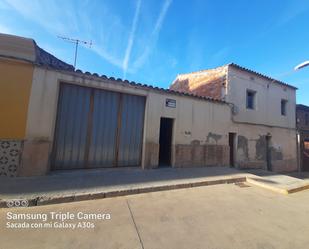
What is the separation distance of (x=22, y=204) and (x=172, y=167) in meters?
5.32

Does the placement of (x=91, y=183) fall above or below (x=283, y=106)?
below

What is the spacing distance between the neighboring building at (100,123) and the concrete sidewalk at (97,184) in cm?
60

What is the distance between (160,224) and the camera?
3.10 m

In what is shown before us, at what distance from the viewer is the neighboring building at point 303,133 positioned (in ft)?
43.8

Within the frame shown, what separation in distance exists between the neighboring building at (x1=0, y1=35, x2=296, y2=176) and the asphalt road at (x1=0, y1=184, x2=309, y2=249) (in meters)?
2.53

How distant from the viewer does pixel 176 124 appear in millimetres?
7770

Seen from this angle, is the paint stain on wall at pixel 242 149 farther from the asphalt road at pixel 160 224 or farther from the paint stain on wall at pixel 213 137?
the asphalt road at pixel 160 224

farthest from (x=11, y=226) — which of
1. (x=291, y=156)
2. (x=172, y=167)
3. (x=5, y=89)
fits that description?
(x=291, y=156)

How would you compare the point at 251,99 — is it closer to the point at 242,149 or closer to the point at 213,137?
the point at 242,149

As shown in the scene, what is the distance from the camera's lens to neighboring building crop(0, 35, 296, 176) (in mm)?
5148

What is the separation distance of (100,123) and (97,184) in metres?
2.49

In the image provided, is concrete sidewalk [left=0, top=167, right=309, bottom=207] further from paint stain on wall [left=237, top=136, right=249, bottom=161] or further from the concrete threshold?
paint stain on wall [left=237, top=136, right=249, bottom=161]

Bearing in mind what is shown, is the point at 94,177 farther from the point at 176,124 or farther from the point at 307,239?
the point at 307,239

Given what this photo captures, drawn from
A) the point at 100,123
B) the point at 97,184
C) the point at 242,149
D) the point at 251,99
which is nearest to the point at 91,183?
the point at 97,184
